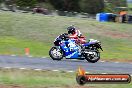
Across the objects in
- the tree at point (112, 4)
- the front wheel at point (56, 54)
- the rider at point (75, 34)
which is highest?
the rider at point (75, 34)

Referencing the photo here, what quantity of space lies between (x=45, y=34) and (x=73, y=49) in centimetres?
1544

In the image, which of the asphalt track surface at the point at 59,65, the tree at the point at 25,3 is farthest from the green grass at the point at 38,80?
the tree at the point at 25,3

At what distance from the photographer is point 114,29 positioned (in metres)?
45.7

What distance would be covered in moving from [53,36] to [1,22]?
7.06 metres

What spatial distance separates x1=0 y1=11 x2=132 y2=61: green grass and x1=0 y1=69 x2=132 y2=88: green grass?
37.2 ft

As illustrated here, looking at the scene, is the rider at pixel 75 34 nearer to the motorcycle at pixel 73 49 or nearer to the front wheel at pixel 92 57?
the motorcycle at pixel 73 49

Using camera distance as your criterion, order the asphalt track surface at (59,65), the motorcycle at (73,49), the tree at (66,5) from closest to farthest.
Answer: the asphalt track surface at (59,65) < the motorcycle at (73,49) < the tree at (66,5)

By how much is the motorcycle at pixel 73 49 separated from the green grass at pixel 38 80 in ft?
17.7

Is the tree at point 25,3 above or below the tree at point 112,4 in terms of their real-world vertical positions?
above

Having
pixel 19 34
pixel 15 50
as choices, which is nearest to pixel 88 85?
pixel 15 50

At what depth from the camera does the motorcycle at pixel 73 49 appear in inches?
918

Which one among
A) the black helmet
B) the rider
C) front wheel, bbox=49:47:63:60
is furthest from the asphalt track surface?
the black helmet

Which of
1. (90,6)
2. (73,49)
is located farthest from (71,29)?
(90,6)

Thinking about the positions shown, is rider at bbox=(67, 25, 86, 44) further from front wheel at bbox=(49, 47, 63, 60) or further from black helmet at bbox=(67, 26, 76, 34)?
front wheel at bbox=(49, 47, 63, 60)
